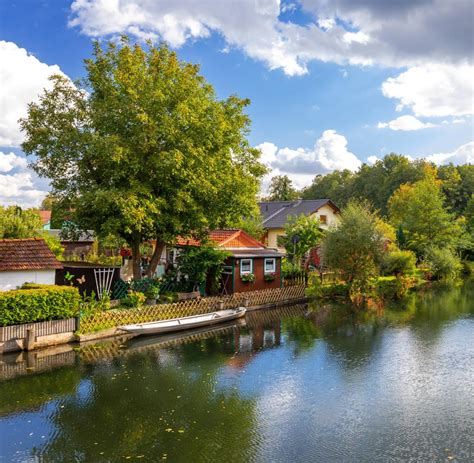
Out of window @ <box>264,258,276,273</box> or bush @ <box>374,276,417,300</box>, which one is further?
bush @ <box>374,276,417,300</box>

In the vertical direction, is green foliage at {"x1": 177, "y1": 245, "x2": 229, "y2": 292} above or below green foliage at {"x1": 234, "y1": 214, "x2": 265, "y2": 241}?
below

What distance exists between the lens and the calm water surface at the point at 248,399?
1084 cm

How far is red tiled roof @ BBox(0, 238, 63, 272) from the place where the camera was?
67.2ft

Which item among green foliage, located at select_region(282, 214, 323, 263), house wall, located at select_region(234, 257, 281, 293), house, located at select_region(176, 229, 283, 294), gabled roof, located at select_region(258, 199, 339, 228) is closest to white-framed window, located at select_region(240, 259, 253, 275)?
house, located at select_region(176, 229, 283, 294)

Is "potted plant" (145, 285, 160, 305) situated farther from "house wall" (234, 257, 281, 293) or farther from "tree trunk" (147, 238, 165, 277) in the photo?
"house wall" (234, 257, 281, 293)

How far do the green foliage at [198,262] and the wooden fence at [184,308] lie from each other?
213 cm

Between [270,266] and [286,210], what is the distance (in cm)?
2380

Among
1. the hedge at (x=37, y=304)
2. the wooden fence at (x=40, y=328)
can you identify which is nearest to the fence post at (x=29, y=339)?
the wooden fence at (x=40, y=328)

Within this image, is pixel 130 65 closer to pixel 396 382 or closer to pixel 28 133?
pixel 28 133

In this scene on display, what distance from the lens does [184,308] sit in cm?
2505

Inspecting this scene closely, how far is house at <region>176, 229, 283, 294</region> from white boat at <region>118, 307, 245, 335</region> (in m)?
3.53

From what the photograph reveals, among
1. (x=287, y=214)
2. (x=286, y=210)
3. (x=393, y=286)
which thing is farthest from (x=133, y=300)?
(x=286, y=210)

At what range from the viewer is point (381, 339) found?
71.4ft

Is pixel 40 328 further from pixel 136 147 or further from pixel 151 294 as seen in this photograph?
pixel 136 147
